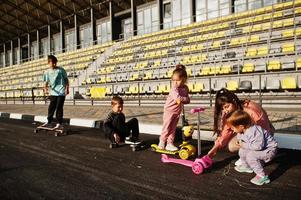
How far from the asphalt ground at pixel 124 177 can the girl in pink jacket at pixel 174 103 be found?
1.15ft

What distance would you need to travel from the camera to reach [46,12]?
34594 mm

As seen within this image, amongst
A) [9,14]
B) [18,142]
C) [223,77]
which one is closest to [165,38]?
[223,77]

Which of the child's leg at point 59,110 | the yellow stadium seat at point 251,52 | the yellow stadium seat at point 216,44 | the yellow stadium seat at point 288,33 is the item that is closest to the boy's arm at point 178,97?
the child's leg at point 59,110

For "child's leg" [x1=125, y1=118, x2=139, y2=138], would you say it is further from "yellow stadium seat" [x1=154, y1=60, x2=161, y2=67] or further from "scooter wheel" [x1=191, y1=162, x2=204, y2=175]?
"yellow stadium seat" [x1=154, y1=60, x2=161, y2=67]

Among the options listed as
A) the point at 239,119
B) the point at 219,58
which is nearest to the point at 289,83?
the point at 219,58

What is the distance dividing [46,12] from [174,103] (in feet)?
114

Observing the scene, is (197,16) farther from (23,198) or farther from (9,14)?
(9,14)

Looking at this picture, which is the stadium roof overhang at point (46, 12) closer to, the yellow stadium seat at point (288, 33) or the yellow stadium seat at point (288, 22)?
the yellow stadium seat at point (288, 22)

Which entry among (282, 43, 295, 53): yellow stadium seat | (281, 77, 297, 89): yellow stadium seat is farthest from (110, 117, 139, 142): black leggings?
(282, 43, 295, 53): yellow stadium seat

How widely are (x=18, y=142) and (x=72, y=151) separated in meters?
1.78

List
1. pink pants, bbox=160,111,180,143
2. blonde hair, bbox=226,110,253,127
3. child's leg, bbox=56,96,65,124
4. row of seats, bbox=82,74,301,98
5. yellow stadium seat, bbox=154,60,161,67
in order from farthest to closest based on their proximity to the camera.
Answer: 1. yellow stadium seat, bbox=154,60,161,67
2. row of seats, bbox=82,74,301,98
3. child's leg, bbox=56,96,65,124
4. pink pants, bbox=160,111,180,143
5. blonde hair, bbox=226,110,253,127

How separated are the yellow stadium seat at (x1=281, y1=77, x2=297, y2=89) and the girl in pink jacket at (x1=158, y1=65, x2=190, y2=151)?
6.89 m

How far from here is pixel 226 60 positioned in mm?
13328

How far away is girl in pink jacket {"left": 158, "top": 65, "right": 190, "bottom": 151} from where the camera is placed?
4.48 m
